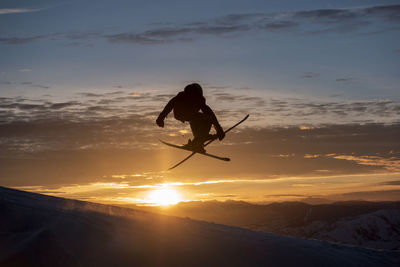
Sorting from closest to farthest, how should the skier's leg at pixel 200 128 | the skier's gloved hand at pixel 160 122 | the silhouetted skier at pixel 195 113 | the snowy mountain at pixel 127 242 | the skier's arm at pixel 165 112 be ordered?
the snowy mountain at pixel 127 242, the silhouetted skier at pixel 195 113, the skier's arm at pixel 165 112, the skier's leg at pixel 200 128, the skier's gloved hand at pixel 160 122

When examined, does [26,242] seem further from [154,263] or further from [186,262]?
[186,262]

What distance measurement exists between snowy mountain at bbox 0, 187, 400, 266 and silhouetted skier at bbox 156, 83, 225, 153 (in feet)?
10.0

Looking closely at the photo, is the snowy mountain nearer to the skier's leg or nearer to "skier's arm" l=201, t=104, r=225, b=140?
the skier's leg

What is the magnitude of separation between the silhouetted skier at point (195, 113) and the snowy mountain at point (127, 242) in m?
3.06

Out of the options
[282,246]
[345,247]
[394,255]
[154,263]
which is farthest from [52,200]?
[394,255]

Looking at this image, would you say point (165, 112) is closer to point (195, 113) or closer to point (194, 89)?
point (195, 113)

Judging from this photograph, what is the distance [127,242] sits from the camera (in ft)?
37.8

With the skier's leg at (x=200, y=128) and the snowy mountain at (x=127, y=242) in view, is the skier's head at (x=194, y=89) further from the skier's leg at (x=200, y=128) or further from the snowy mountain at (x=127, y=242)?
the snowy mountain at (x=127, y=242)

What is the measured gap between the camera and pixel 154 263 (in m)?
11.1

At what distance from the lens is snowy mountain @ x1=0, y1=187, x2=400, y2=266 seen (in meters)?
10.3

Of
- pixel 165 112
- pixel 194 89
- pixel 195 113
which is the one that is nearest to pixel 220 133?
pixel 195 113

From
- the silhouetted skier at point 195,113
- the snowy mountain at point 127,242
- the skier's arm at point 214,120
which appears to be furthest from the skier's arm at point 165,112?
the snowy mountain at point 127,242

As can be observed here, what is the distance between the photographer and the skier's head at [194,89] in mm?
13680

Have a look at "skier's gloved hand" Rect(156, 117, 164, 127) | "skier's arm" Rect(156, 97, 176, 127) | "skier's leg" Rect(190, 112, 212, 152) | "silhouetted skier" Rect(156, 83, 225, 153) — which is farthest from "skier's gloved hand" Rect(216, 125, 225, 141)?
"skier's gloved hand" Rect(156, 117, 164, 127)
